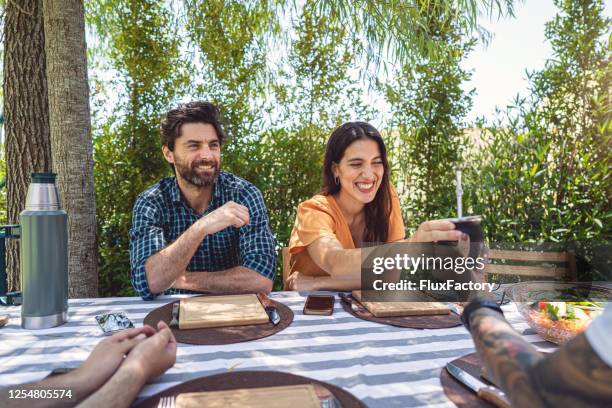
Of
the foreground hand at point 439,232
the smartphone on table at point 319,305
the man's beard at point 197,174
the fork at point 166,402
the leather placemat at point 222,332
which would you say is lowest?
the fork at point 166,402

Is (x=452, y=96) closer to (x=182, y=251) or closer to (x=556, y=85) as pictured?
(x=556, y=85)

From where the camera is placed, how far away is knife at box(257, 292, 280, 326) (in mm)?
1212

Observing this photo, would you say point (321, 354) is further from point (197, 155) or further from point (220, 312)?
point (197, 155)

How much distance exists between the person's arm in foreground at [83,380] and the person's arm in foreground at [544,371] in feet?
2.27

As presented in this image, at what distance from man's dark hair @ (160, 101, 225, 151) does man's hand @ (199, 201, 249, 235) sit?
68 centimetres

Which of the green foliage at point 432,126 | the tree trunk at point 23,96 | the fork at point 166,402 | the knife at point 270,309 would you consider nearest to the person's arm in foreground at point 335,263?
the knife at point 270,309

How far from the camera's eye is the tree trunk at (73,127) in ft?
8.23

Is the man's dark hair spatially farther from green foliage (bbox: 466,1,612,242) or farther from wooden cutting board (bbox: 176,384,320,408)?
green foliage (bbox: 466,1,612,242)

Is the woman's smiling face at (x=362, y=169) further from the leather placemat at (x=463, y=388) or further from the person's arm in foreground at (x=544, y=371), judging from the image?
the person's arm in foreground at (x=544, y=371)

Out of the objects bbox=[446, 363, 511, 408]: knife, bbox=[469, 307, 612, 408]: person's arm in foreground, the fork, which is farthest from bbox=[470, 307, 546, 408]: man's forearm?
the fork

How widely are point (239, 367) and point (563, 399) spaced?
26.7 inches

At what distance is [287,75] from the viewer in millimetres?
3445

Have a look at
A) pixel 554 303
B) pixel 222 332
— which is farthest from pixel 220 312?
pixel 554 303

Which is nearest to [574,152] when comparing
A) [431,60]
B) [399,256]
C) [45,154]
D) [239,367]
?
[431,60]
